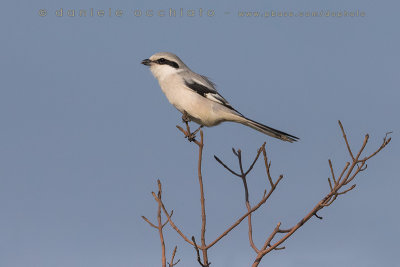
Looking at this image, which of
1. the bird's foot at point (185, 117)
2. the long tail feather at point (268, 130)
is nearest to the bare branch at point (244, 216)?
the long tail feather at point (268, 130)

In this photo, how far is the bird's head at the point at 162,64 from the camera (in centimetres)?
707

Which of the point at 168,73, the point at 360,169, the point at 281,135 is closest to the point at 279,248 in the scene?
the point at 360,169

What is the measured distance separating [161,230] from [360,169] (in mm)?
1541

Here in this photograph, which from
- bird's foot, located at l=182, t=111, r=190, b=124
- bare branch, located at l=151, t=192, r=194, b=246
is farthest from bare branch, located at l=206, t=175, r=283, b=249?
bird's foot, located at l=182, t=111, r=190, b=124

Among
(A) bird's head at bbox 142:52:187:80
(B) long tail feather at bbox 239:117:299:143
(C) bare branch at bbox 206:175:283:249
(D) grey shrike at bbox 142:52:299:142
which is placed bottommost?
(C) bare branch at bbox 206:175:283:249

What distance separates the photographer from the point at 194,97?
6.77 metres

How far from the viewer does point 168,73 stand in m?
7.05

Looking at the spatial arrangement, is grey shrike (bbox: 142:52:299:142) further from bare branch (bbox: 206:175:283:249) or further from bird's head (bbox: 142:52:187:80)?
bare branch (bbox: 206:175:283:249)

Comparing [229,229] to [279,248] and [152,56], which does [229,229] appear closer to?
[279,248]

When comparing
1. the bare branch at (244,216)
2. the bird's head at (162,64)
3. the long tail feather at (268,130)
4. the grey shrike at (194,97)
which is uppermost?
the bird's head at (162,64)

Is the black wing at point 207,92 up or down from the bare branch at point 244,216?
up

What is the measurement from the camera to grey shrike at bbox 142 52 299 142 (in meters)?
6.75

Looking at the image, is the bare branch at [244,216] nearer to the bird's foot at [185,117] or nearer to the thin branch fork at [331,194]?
the thin branch fork at [331,194]

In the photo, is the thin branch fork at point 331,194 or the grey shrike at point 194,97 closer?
the thin branch fork at point 331,194
